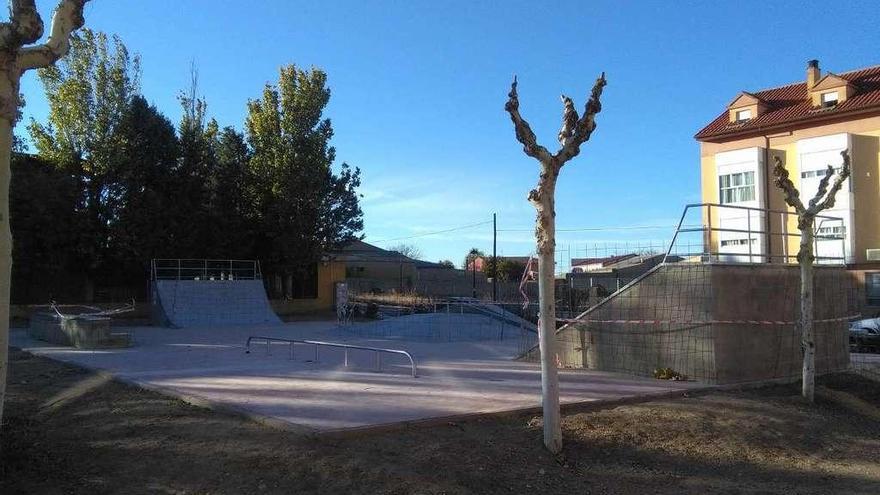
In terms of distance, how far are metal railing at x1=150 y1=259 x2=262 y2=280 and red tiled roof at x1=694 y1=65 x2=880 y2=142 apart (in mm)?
27633

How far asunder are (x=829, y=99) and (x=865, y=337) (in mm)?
17697

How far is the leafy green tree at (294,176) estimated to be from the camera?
36.4 meters

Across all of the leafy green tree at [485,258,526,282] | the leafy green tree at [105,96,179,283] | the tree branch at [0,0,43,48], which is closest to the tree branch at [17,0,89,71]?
the tree branch at [0,0,43,48]

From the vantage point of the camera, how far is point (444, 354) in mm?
17375

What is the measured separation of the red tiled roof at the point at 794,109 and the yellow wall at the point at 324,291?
24.1 meters

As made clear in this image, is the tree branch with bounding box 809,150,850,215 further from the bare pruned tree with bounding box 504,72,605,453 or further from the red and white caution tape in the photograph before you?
the bare pruned tree with bounding box 504,72,605,453

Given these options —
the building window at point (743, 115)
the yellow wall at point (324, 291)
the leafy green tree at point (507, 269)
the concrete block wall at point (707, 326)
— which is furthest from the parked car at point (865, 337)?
the leafy green tree at point (507, 269)

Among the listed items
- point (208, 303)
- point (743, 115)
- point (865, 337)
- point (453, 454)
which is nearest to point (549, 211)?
point (453, 454)

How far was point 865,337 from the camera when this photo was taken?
938 inches

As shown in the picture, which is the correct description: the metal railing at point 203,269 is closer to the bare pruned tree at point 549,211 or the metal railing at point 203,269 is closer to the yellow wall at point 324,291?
the yellow wall at point 324,291

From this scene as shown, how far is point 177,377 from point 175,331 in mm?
15374

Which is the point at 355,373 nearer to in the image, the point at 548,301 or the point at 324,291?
the point at 548,301

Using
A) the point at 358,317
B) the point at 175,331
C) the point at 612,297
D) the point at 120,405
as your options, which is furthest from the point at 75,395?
the point at 358,317

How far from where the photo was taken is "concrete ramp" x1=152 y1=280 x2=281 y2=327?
99.5ft
